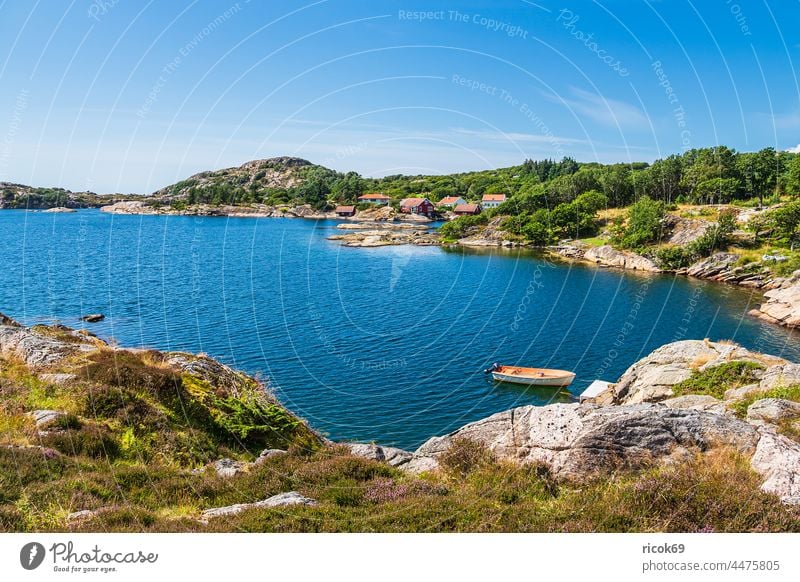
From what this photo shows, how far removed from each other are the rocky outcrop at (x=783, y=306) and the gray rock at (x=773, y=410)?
50.6m

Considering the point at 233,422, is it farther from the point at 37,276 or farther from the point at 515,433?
the point at 37,276

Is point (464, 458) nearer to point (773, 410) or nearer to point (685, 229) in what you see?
point (773, 410)

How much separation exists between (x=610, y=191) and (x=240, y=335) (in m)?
119

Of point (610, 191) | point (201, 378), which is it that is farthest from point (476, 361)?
point (610, 191)

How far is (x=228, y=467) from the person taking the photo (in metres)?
15.4

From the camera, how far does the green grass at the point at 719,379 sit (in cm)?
2448

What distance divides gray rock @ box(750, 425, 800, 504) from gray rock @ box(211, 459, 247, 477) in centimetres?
1332

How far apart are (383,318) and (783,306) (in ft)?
161

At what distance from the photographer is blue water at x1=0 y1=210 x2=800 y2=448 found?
120ft

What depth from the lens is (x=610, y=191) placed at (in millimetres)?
135625

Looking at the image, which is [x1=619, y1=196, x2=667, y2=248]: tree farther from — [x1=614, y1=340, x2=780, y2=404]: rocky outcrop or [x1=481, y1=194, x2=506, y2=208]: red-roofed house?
[x1=481, y1=194, x2=506, y2=208]: red-roofed house

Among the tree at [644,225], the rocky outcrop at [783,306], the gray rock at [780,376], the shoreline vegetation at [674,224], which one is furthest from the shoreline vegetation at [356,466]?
the tree at [644,225]

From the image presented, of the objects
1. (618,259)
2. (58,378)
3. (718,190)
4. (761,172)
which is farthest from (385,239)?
(58,378)

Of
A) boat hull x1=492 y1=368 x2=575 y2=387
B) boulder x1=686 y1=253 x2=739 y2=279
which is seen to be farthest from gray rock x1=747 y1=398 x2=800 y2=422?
boulder x1=686 y1=253 x2=739 y2=279
